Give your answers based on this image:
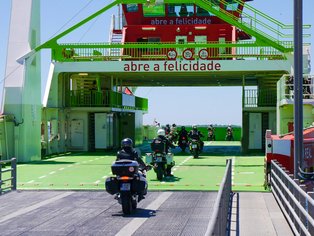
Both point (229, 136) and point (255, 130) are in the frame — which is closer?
point (255, 130)

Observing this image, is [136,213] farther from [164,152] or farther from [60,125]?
[60,125]

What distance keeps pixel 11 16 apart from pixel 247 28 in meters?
11.6

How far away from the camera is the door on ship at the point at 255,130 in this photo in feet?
120

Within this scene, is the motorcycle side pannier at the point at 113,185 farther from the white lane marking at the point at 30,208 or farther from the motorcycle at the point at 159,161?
the motorcycle at the point at 159,161

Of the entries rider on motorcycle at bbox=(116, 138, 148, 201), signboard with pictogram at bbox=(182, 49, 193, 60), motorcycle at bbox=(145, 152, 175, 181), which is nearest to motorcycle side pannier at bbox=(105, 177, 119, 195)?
rider on motorcycle at bbox=(116, 138, 148, 201)

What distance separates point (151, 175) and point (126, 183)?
9583mm

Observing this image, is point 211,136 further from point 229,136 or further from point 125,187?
point 125,187

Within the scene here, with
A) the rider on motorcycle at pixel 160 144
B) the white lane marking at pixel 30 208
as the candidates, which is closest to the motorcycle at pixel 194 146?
the rider on motorcycle at pixel 160 144

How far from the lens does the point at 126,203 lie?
39.7ft

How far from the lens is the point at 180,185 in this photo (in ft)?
59.9

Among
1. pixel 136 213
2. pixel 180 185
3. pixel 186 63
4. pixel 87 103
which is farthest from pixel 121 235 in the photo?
pixel 87 103

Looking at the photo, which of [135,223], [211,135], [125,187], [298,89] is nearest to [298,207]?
[135,223]

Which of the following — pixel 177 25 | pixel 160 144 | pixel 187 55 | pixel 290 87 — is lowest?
pixel 160 144

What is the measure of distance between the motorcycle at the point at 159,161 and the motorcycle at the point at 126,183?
696 cm
